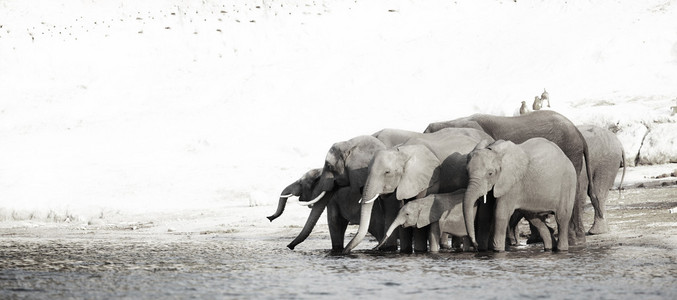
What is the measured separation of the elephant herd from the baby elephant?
0.04 feet

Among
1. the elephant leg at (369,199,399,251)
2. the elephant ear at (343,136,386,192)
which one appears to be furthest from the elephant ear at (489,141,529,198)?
the elephant leg at (369,199,399,251)

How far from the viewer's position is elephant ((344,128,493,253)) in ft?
50.0

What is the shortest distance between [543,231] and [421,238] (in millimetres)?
1705

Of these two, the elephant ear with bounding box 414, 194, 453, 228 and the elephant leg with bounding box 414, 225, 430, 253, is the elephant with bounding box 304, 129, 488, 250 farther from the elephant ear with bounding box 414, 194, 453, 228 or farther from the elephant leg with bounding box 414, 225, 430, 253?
the elephant ear with bounding box 414, 194, 453, 228

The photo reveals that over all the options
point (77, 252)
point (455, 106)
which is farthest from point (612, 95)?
point (77, 252)

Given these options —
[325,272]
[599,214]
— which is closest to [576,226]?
[599,214]

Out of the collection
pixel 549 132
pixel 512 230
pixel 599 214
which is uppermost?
pixel 549 132

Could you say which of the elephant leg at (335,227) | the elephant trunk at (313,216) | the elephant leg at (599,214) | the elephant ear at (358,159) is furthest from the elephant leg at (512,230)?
the elephant trunk at (313,216)

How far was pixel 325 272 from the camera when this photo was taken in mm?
13250

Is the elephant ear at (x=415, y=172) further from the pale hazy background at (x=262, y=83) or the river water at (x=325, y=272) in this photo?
the pale hazy background at (x=262, y=83)

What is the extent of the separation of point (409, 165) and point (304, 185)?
8.58 ft

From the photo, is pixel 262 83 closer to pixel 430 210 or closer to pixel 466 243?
pixel 466 243

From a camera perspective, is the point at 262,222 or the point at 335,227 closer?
the point at 335,227

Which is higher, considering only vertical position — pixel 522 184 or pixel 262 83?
pixel 262 83
